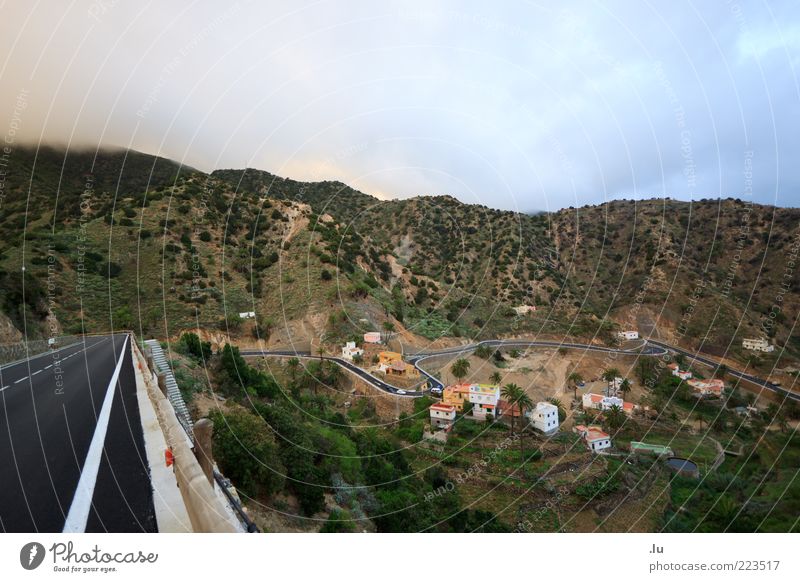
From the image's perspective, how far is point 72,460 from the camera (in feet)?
21.6

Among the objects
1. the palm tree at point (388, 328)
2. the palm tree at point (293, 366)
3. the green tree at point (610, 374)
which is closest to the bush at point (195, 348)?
the palm tree at point (293, 366)

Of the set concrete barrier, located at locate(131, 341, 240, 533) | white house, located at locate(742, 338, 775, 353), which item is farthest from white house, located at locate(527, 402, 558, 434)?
white house, located at locate(742, 338, 775, 353)

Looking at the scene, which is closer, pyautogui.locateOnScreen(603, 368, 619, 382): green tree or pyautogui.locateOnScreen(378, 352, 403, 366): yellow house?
pyautogui.locateOnScreen(378, 352, 403, 366): yellow house

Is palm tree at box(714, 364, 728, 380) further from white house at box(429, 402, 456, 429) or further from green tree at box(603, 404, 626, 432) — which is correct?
white house at box(429, 402, 456, 429)

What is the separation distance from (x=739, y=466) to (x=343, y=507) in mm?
40127

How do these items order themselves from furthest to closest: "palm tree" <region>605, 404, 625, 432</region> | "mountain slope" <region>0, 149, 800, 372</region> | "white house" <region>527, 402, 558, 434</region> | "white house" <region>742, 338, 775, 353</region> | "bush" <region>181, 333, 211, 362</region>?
1. "white house" <region>742, 338, 775, 353</region>
2. "mountain slope" <region>0, 149, 800, 372</region>
3. "palm tree" <region>605, 404, 625, 432</region>
4. "white house" <region>527, 402, 558, 434</region>
5. "bush" <region>181, 333, 211, 362</region>

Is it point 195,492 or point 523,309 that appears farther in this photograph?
point 523,309

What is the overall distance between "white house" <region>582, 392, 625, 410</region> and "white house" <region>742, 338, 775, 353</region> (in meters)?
35.7

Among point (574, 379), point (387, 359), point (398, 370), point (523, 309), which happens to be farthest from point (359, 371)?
point (523, 309)

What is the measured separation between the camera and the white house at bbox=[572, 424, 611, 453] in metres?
35.4

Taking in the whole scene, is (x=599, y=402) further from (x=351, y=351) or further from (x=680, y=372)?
(x=351, y=351)

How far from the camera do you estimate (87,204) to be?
5369 centimetres

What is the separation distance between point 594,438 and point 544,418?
4.46 metres

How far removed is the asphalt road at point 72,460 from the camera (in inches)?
199
